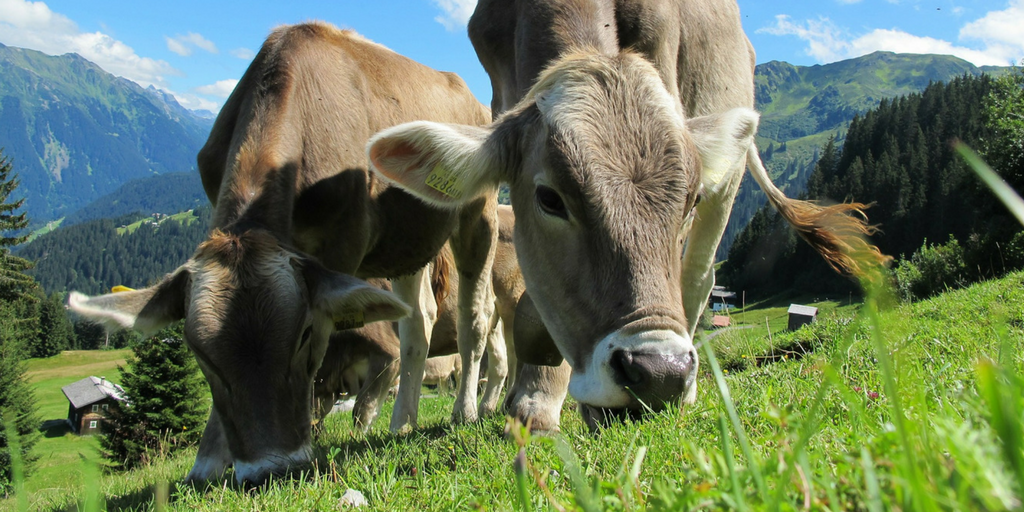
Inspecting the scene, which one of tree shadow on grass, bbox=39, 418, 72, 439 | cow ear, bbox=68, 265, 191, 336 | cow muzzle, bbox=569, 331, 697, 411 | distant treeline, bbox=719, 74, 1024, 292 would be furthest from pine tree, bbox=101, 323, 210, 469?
distant treeline, bbox=719, 74, 1024, 292

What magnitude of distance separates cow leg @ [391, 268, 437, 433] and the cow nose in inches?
158

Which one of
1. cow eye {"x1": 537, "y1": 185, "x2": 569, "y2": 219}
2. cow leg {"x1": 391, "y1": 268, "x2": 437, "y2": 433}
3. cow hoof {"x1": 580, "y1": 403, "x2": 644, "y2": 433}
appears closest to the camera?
cow hoof {"x1": 580, "y1": 403, "x2": 644, "y2": 433}

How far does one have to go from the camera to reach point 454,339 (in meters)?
12.5

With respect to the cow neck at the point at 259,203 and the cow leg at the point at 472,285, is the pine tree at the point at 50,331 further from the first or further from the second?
the cow neck at the point at 259,203

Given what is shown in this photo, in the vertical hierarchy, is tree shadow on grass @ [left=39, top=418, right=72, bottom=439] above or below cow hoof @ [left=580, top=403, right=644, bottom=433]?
below

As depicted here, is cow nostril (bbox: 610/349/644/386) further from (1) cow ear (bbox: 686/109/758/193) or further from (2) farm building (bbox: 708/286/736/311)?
(2) farm building (bbox: 708/286/736/311)

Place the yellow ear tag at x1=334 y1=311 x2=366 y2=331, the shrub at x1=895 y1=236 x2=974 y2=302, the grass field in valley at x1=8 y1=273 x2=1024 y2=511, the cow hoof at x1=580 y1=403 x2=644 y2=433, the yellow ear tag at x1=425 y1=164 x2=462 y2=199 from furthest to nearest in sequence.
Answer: the shrub at x1=895 y1=236 x2=974 y2=302 < the yellow ear tag at x1=334 y1=311 x2=366 y2=331 < the yellow ear tag at x1=425 y1=164 x2=462 y2=199 < the cow hoof at x1=580 y1=403 x2=644 y2=433 < the grass field in valley at x1=8 y1=273 x2=1024 y2=511

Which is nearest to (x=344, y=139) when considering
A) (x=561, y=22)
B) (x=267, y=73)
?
(x=267, y=73)

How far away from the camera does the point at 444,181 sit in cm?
415

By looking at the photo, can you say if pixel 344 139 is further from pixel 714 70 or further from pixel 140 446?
pixel 140 446

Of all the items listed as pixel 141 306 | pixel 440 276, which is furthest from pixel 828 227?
pixel 141 306

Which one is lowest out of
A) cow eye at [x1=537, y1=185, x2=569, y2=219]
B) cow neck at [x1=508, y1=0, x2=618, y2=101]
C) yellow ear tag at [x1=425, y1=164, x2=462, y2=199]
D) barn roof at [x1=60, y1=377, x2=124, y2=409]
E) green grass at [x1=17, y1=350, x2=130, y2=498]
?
green grass at [x1=17, y1=350, x2=130, y2=498]

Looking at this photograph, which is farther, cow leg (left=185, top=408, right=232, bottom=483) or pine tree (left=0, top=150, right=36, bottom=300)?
pine tree (left=0, top=150, right=36, bottom=300)

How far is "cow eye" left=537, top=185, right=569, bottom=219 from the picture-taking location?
12.0 ft
